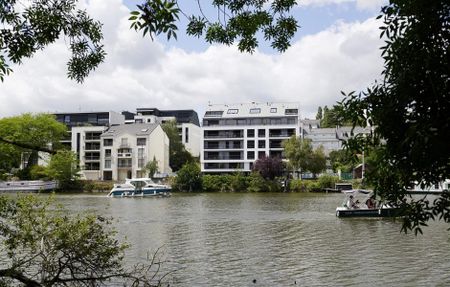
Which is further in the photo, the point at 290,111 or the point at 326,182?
the point at 290,111

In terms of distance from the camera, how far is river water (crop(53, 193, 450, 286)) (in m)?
16.1

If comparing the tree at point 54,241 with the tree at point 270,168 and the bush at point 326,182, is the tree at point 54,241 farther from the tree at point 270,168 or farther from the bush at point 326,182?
the tree at point 270,168

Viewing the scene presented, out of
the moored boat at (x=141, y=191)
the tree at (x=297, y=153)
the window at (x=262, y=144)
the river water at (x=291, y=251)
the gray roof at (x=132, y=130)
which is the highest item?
the gray roof at (x=132, y=130)

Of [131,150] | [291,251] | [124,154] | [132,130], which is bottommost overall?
[291,251]

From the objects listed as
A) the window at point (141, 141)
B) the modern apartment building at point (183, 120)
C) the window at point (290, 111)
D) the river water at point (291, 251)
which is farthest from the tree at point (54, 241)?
the modern apartment building at point (183, 120)

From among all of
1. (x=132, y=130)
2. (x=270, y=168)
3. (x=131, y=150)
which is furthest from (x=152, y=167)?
(x=270, y=168)

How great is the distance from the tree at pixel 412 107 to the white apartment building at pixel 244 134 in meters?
92.9

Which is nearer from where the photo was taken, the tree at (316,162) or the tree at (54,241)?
the tree at (54,241)

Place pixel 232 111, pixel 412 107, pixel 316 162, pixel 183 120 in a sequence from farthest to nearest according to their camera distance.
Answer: pixel 183 120 < pixel 232 111 < pixel 316 162 < pixel 412 107

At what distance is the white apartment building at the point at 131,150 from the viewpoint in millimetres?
100875

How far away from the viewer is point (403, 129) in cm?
548

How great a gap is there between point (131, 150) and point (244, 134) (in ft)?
78.4

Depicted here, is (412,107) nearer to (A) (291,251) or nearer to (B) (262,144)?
(A) (291,251)

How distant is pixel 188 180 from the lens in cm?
8750
